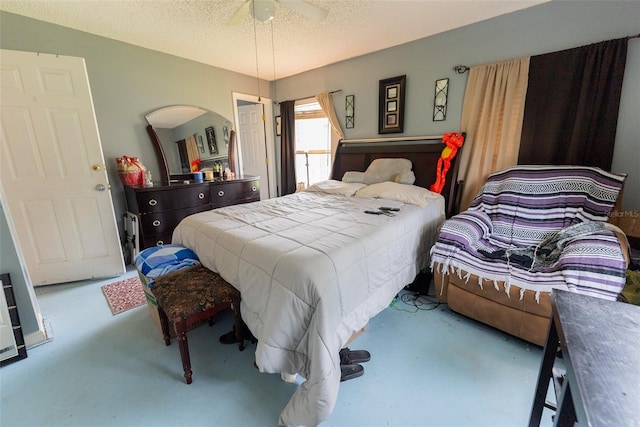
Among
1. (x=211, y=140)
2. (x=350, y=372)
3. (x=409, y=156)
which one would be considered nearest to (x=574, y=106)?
(x=409, y=156)

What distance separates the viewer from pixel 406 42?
118 inches

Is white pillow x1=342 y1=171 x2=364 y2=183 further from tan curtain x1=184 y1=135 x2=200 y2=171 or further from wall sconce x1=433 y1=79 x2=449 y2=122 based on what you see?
tan curtain x1=184 y1=135 x2=200 y2=171

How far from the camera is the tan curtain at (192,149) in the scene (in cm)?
361

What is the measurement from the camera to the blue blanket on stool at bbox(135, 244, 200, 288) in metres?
1.72

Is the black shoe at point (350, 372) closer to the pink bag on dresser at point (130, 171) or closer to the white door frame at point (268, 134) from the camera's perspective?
the pink bag on dresser at point (130, 171)

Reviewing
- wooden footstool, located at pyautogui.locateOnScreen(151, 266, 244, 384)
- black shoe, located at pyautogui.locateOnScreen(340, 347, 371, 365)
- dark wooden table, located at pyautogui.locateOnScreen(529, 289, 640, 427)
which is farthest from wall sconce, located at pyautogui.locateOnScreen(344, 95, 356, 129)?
dark wooden table, located at pyautogui.locateOnScreen(529, 289, 640, 427)

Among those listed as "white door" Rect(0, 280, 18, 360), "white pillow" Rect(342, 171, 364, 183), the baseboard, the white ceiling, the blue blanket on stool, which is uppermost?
the white ceiling

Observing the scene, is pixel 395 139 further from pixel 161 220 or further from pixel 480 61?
pixel 161 220

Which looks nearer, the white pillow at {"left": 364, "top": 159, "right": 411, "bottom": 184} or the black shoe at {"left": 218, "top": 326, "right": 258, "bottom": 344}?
the black shoe at {"left": 218, "top": 326, "right": 258, "bottom": 344}

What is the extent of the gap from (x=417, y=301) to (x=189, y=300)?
182 cm

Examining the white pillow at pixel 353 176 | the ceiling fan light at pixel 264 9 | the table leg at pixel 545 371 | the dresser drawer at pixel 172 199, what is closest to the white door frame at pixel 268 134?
the dresser drawer at pixel 172 199

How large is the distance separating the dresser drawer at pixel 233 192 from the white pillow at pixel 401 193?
1.77 meters

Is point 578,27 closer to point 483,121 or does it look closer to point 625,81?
point 625,81

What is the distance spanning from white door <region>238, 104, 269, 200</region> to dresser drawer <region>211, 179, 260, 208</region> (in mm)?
650
